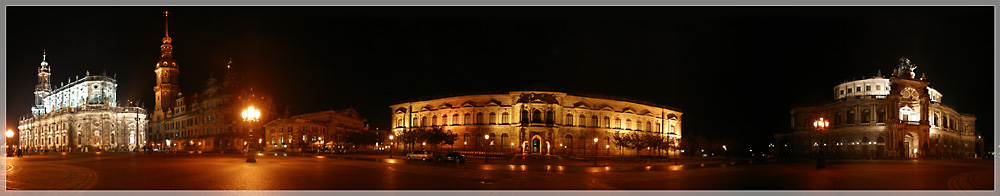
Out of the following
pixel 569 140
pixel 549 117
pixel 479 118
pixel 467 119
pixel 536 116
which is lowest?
pixel 569 140

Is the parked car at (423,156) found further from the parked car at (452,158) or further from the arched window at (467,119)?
the arched window at (467,119)

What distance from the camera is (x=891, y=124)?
7475 centimetres

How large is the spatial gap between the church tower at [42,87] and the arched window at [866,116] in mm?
146886

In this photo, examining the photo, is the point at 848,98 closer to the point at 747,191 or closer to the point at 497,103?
the point at 497,103

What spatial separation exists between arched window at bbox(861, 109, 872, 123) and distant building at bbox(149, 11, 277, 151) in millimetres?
81394

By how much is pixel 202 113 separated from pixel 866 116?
3875 inches

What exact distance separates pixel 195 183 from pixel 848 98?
8298 cm

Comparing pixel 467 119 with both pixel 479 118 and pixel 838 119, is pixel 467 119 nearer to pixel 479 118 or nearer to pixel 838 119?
pixel 479 118

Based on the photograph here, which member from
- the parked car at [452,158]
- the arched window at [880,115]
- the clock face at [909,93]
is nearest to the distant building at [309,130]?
the parked car at [452,158]

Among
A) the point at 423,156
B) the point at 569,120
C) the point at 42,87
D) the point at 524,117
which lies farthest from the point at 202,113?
the point at 423,156

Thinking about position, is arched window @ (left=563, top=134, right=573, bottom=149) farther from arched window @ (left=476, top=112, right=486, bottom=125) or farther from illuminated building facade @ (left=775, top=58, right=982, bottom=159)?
illuminated building facade @ (left=775, top=58, right=982, bottom=159)

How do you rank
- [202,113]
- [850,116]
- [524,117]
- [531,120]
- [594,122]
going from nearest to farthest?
[531,120]
[524,117]
[594,122]
[850,116]
[202,113]

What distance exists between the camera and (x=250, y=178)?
2139 centimetres

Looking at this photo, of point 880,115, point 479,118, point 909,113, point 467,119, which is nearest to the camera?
point 479,118
